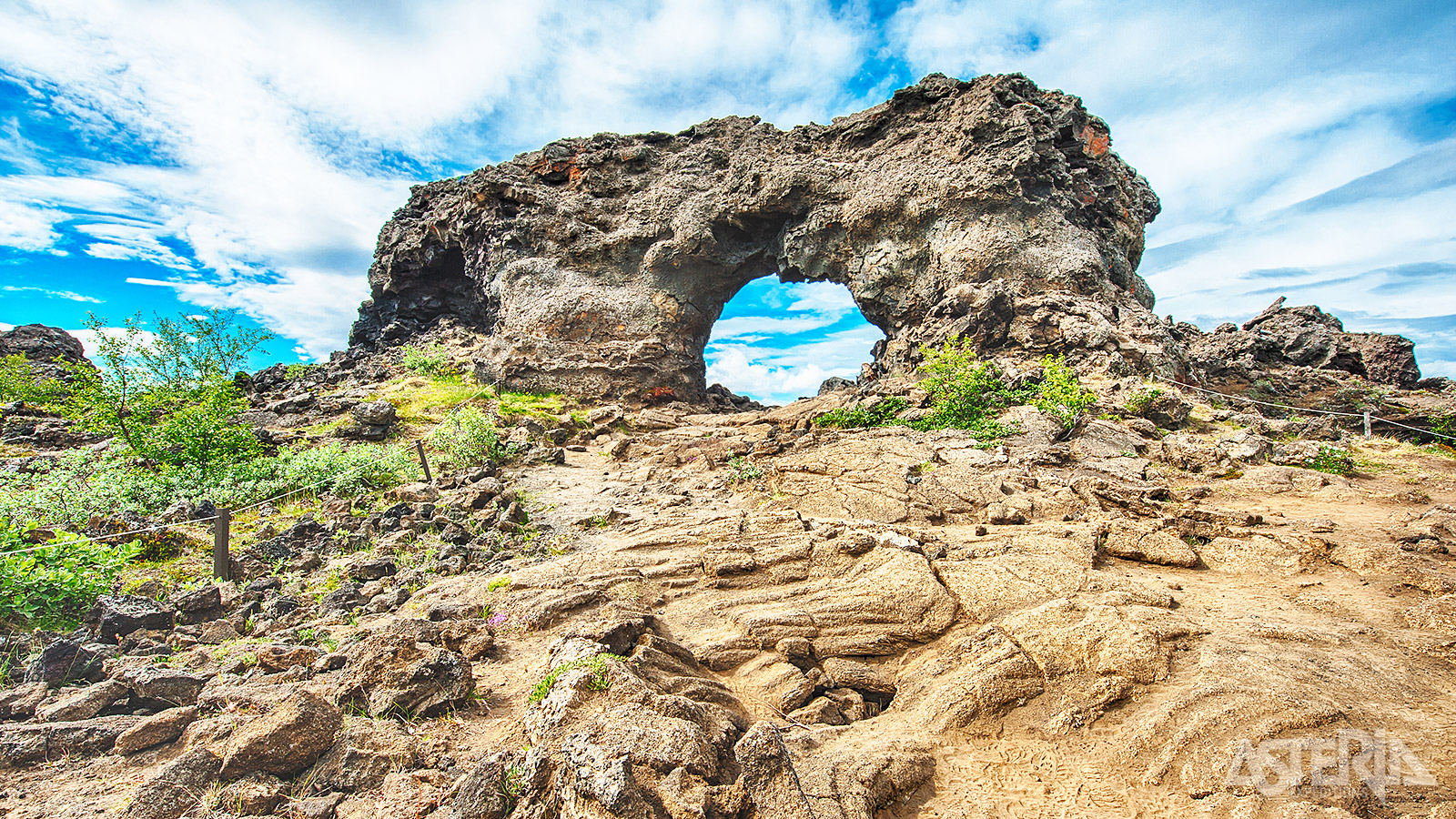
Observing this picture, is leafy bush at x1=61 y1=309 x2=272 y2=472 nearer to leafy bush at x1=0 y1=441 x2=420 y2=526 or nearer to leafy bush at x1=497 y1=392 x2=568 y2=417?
leafy bush at x1=0 y1=441 x2=420 y2=526

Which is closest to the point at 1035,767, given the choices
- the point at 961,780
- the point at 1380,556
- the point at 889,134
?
the point at 961,780

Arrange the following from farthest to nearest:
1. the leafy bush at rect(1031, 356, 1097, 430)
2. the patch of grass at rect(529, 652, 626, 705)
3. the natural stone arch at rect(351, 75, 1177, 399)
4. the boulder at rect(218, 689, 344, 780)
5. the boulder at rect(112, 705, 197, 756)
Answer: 1. the natural stone arch at rect(351, 75, 1177, 399)
2. the leafy bush at rect(1031, 356, 1097, 430)
3. the patch of grass at rect(529, 652, 626, 705)
4. the boulder at rect(112, 705, 197, 756)
5. the boulder at rect(218, 689, 344, 780)

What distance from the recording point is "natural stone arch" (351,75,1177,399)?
2048 cm

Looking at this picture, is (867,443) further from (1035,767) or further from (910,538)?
(1035,767)

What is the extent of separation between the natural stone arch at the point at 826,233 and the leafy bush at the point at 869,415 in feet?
15.4

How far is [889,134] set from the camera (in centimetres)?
2395

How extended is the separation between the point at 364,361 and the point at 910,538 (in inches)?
1254

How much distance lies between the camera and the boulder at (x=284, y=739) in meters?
3.88

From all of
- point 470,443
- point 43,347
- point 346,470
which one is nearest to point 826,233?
point 470,443

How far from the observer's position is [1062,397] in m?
14.9

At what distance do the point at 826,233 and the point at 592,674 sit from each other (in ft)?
73.2

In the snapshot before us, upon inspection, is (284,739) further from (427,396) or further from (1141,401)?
(427,396)

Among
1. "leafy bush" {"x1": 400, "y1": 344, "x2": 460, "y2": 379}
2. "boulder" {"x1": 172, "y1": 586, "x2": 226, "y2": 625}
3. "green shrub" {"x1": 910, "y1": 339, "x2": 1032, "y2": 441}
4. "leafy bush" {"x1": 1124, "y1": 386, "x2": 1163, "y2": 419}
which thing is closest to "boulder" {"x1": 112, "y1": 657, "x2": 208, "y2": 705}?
"boulder" {"x1": 172, "y1": 586, "x2": 226, "y2": 625}

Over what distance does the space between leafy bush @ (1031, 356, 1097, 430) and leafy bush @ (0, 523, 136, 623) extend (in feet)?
56.5
